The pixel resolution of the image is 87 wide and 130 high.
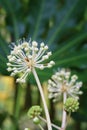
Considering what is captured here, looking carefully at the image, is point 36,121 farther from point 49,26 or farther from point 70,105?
point 49,26

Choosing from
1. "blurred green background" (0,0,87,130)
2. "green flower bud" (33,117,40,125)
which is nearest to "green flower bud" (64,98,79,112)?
"green flower bud" (33,117,40,125)

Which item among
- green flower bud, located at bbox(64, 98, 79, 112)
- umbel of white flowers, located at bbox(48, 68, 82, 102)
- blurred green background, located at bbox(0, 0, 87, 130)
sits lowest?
green flower bud, located at bbox(64, 98, 79, 112)

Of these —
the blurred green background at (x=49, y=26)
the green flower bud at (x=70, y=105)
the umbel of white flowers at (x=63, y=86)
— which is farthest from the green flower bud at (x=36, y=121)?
the blurred green background at (x=49, y=26)

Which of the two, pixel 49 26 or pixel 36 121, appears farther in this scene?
pixel 49 26

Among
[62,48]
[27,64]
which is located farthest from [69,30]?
[27,64]

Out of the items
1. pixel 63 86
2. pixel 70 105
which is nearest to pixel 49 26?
pixel 63 86

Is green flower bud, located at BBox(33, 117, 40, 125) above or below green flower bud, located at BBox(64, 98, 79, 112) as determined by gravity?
below

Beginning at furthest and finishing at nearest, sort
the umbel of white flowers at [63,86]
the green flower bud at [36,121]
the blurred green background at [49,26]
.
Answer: the blurred green background at [49,26]
the umbel of white flowers at [63,86]
the green flower bud at [36,121]

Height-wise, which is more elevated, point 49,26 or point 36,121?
point 49,26

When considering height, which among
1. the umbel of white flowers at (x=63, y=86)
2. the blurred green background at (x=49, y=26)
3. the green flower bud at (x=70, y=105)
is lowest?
the green flower bud at (x=70, y=105)

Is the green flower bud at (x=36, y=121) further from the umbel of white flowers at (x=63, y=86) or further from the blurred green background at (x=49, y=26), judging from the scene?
the blurred green background at (x=49, y=26)

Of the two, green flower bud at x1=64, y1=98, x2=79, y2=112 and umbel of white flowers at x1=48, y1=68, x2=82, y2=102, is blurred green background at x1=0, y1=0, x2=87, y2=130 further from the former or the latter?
green flower bud at x1=64, y1=98, x2=79, y2=112
